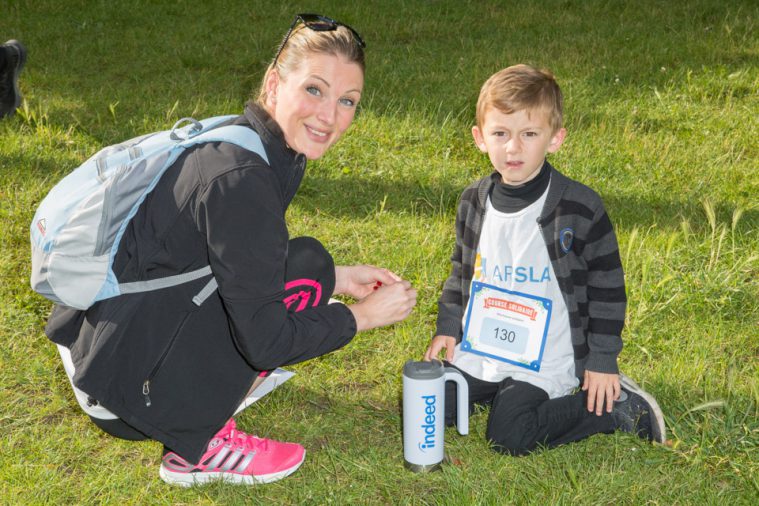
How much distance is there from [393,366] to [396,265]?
0.85 m

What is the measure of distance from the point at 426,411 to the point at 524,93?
1242mm

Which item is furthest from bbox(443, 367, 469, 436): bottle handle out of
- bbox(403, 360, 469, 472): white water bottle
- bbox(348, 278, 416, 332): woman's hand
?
bbox(348, 278, 416, 332): woman's hand

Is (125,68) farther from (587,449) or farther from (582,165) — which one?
(587,449)

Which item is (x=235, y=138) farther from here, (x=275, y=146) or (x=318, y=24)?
(x=318, y=24)

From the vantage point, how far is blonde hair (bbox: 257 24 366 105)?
278cm

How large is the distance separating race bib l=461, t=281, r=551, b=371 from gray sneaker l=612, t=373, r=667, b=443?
1.16 feet

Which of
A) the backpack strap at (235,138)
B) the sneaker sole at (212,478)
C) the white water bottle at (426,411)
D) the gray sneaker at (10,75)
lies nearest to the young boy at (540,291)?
the white water bottle at (426,411)

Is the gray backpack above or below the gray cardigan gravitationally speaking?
above

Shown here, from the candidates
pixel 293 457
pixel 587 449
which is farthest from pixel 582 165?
pixel 293 457

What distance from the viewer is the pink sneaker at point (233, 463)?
310 cm

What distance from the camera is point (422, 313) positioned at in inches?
165

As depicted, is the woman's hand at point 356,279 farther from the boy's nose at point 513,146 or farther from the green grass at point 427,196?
the boy's nose at point 513,146

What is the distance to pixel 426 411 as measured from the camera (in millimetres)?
2941

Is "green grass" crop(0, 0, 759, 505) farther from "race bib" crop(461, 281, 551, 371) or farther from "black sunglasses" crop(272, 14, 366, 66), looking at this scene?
"black sunglasses" crop(272, 14, 366, 66)
